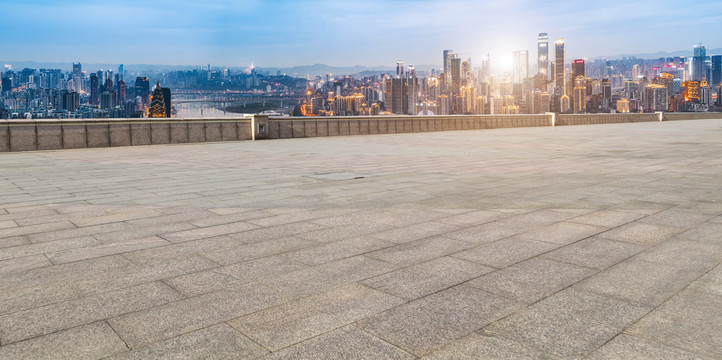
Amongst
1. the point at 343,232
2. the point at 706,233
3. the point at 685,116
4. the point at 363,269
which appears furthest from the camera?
the point at 685,116

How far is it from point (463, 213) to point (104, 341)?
15.9 feet

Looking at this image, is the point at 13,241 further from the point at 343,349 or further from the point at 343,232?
the point at 343,349

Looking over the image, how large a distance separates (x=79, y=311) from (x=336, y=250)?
92.3 inches

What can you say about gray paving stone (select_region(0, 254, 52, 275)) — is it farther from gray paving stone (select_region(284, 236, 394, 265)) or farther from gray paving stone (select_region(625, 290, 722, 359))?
gray paving stone (select_region(625, 290, 722, 359))

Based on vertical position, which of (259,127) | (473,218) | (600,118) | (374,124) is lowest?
(473,218)

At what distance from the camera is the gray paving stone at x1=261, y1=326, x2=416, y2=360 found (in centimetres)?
306

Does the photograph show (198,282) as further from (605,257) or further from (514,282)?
(605,257)

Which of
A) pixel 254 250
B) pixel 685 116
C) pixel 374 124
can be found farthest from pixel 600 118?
pixel 254 250

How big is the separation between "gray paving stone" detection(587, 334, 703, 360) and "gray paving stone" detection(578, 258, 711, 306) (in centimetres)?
75

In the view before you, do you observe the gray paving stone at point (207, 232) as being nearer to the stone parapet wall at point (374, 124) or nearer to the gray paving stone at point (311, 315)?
the gray paving stone at point (311, 315)

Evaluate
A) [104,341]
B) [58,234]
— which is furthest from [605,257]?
[58,234]

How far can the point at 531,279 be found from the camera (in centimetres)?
442

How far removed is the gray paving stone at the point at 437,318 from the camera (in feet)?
10.8

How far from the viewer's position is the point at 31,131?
18.6 metres
